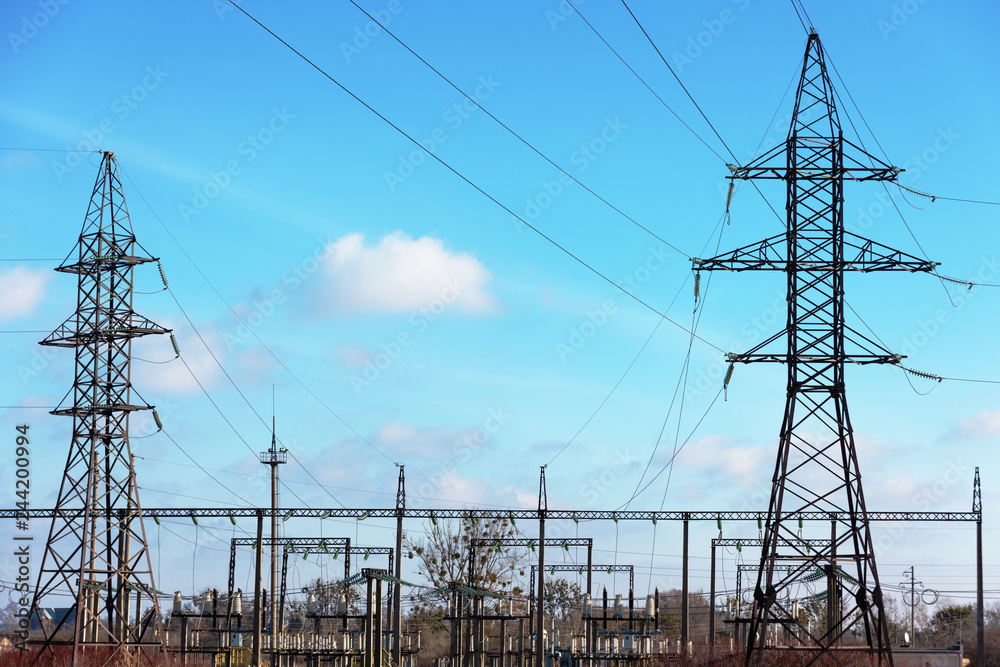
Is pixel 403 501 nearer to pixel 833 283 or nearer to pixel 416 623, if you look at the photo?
pixel 833 283

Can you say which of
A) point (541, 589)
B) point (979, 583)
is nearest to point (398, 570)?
point (541, 589)

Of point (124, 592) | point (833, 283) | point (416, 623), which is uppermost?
point (833, 283)

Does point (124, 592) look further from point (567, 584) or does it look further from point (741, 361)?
point (567, 584)

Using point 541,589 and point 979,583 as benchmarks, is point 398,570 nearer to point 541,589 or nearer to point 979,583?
point 541,589

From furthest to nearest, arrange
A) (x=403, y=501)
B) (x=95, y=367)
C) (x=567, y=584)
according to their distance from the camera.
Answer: (x=567, y=584)
(x=403, y=501)
(x=95, y=367)

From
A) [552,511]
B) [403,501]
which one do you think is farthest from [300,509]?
[552,511]

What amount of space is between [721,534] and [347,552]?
18471 millimetres

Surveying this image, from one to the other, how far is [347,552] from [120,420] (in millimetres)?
24039

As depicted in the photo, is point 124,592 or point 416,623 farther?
point 416,623

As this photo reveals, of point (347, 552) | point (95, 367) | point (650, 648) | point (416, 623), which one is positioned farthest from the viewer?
point (416, 623)

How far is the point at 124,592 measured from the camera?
115ft

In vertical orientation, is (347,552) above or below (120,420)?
below

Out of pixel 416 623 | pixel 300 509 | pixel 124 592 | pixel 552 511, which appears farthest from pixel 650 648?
pixel 416 623

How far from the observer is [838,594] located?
91.1ft
